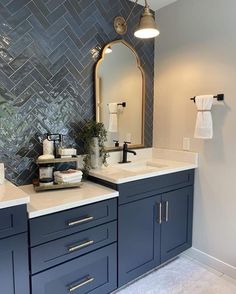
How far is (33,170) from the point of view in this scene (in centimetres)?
198

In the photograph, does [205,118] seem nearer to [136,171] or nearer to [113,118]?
[136,171]

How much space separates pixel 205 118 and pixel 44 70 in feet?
4.69

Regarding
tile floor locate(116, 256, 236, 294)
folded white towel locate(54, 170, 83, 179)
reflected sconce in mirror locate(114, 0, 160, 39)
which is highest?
reflected sconce in mirror locate(114, 0, 160, 39)

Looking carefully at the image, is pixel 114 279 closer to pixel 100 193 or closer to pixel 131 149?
pixel 100 193

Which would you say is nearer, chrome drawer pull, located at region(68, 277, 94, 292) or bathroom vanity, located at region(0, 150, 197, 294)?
bathroom vanity, located at region(0, 150, 197, 294)

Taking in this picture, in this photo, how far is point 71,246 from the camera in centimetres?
156

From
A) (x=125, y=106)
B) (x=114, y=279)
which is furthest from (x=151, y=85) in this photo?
(x=114, y=279)

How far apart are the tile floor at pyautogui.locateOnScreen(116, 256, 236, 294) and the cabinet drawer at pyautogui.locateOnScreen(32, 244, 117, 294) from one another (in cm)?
31

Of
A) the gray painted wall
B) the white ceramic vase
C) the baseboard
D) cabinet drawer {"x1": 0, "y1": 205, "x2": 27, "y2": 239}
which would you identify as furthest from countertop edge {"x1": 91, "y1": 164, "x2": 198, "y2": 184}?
the baseboard

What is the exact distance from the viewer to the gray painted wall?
6.86 ft

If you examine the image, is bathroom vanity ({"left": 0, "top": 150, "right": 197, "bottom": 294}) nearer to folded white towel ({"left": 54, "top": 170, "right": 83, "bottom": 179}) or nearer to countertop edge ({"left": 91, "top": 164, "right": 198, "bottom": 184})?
countertop edge ({"left": 91, "top": 164, "right": 198, "bottom": 184})

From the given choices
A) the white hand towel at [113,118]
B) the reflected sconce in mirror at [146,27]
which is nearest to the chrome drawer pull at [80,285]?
the white hand towel at [113,118]

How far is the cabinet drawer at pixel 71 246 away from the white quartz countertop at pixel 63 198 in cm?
20

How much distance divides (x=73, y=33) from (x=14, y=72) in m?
0.64
